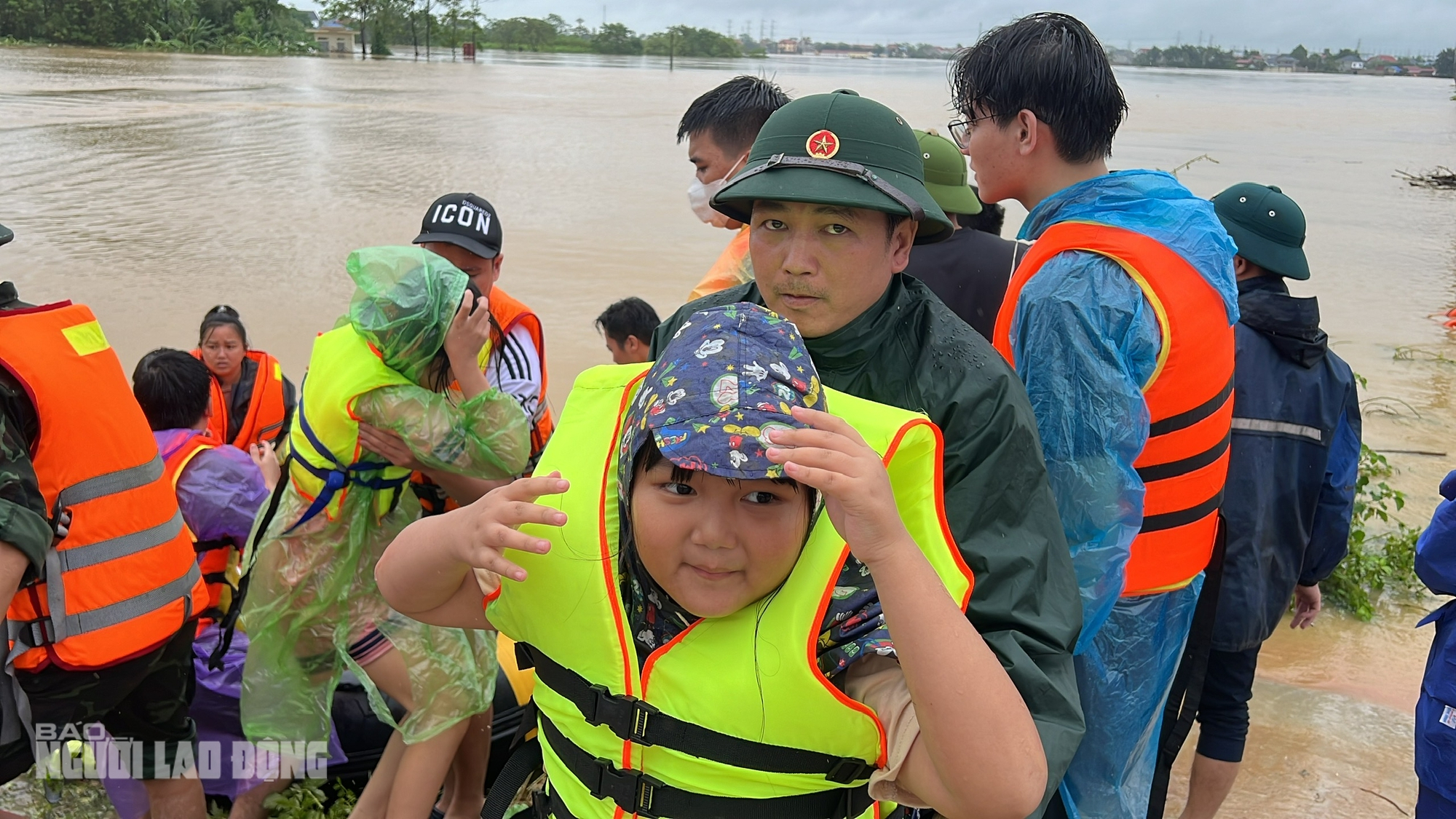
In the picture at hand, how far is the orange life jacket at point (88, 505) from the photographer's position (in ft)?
8.45

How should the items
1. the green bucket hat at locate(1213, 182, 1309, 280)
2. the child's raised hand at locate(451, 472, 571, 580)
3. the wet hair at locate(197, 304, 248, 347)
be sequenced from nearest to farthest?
the child's raised hand at locate(451, 472, 571, 580)
the green bucket hat at locate(1213, 182, 1309, 280)
the wet hair at locate(197, 304, 248, 347)

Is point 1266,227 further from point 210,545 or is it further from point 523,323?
point 210,545

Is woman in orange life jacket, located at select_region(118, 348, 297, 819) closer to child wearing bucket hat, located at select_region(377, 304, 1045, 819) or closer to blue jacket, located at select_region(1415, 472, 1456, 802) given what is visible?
child wearing bucket hat, located at select_region(377, 304, 1045, 819)

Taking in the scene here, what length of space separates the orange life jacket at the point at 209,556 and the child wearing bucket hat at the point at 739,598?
228cm

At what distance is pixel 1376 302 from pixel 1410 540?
381 inches

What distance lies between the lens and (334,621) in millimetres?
3152

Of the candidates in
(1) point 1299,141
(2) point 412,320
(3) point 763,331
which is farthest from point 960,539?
(1) point 1299,141

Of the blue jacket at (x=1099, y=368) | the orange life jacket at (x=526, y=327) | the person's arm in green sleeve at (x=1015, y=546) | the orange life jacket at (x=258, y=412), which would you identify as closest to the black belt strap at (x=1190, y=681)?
the blue jacket at (x=1099, y=368)

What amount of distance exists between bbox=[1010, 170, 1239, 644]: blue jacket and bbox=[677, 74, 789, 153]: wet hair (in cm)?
148

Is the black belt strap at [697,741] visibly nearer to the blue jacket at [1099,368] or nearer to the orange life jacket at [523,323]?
the blue jacket at [1099,368]

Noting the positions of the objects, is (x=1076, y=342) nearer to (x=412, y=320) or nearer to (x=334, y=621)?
(x=412, y=320)

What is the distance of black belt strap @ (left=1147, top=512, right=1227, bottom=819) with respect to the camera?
2703 mm

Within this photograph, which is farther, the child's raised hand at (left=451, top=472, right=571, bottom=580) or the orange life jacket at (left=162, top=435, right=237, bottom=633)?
the orange life jacket at (left=162, top=435, right=237, bottom=633)

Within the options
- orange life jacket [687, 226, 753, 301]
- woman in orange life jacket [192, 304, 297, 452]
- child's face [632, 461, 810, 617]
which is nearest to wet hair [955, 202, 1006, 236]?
orange life jacket [687, 226, 753, 301]
